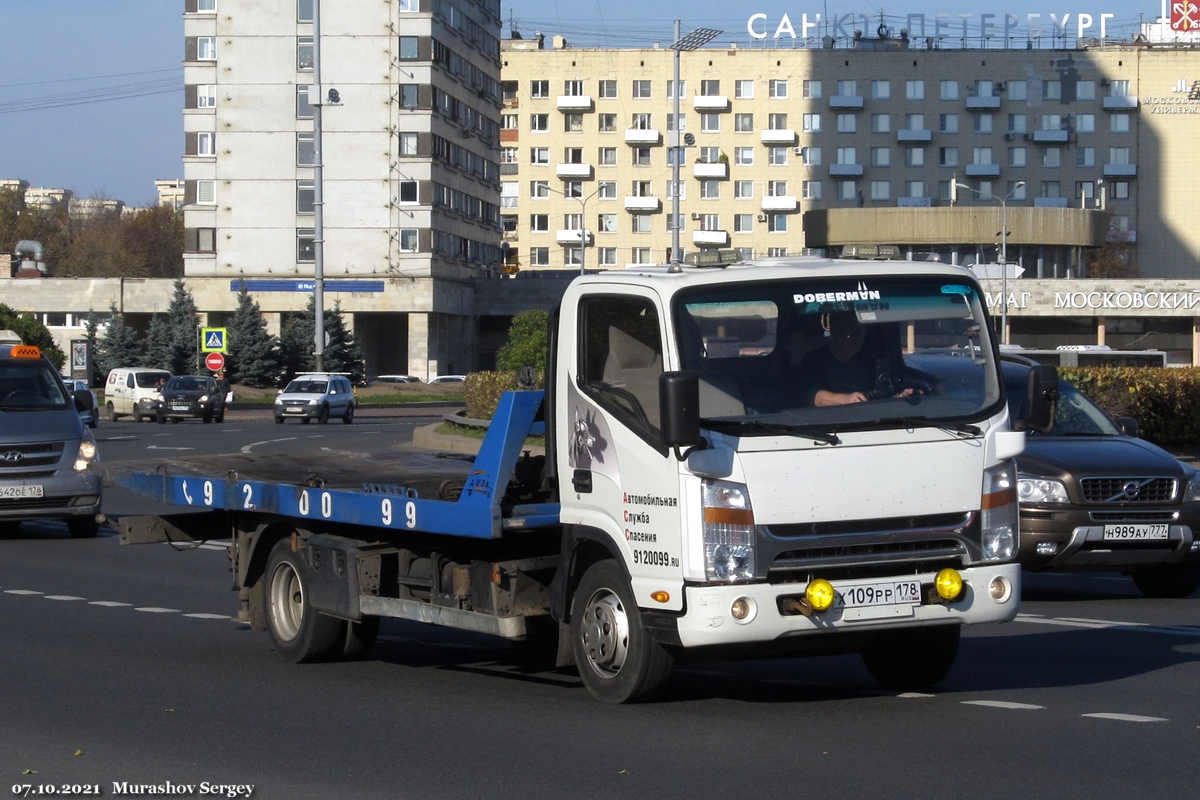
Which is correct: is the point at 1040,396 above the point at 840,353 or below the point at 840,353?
below

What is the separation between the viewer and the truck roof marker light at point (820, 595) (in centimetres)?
760

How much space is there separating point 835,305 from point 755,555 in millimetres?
1357

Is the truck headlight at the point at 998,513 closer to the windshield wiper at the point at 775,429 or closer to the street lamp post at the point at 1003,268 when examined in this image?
the windshield wiper at the point at 775,429

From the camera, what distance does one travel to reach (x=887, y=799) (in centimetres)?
637

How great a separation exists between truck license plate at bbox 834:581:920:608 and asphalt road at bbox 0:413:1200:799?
599 mm

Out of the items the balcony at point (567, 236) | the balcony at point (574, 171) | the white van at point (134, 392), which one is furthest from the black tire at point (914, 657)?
the balcony at point (574, 171)

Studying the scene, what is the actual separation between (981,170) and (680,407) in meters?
120

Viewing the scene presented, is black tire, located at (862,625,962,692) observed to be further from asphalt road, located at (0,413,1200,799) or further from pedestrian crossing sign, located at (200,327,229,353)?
pedestrian crossing sign, located at (200,327,229,353)

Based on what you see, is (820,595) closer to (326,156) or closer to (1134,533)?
(1134,533)

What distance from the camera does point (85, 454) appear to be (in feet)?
61.3

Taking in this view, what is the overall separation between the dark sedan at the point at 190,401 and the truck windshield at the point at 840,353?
161ft

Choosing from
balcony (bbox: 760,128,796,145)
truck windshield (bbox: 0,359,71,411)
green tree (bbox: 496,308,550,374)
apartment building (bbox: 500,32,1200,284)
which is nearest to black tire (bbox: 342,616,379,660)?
truck windshield (bbox: 0,359,71,411)

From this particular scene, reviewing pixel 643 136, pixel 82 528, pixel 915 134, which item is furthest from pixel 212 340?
pixel 915 134

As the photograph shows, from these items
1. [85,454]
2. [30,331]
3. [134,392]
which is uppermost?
[30,331]
